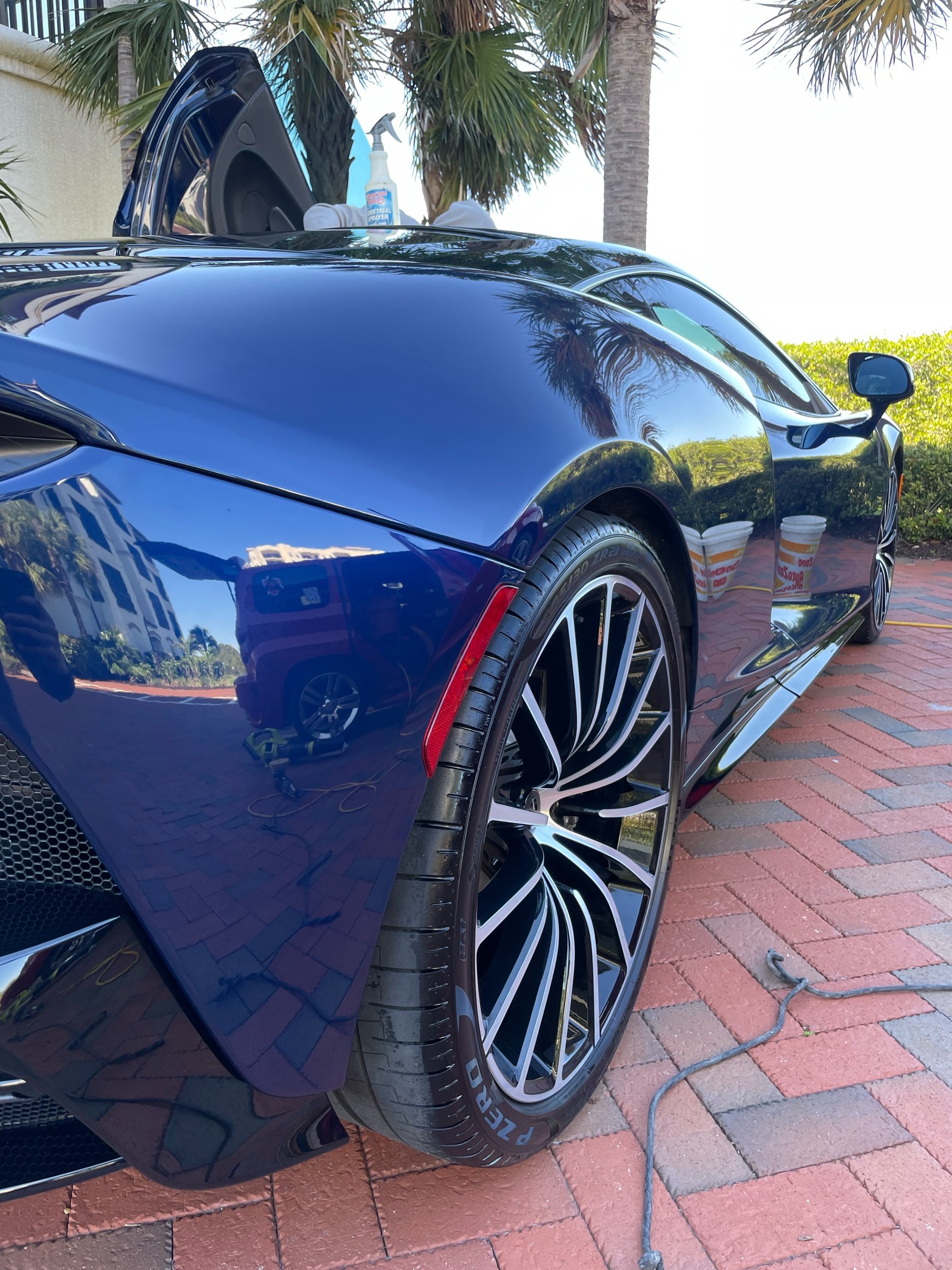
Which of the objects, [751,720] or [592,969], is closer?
[592,969]

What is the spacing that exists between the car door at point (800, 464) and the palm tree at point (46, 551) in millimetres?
1502

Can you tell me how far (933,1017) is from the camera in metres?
1.84

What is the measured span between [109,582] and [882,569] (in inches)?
146

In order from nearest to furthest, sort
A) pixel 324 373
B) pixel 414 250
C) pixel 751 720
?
1. pixel 324 373
2. pixel 414 250
3. pixel 751 720

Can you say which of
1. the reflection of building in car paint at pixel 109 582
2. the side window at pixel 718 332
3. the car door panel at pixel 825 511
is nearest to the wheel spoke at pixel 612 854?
the reflection of building in car paint at pixel 109 582

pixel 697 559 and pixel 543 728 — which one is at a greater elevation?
pixel 697 559

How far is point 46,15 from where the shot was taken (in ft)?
27.9

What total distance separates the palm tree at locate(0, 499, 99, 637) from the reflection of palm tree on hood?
69cm

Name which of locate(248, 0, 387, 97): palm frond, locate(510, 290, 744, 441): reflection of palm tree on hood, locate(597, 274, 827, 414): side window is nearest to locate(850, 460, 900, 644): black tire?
locate(597, 274, 827, 414): side window

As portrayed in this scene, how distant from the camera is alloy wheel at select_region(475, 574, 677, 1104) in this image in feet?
4.47

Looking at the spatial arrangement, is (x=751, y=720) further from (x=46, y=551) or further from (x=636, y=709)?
(x=46, y=551)

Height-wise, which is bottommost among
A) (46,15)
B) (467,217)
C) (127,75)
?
(467,217)

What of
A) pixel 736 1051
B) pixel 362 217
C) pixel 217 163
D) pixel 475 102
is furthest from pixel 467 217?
pixel 475 102

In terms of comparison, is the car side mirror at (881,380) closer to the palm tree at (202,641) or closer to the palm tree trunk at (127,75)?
the palm tree at (202,641)
